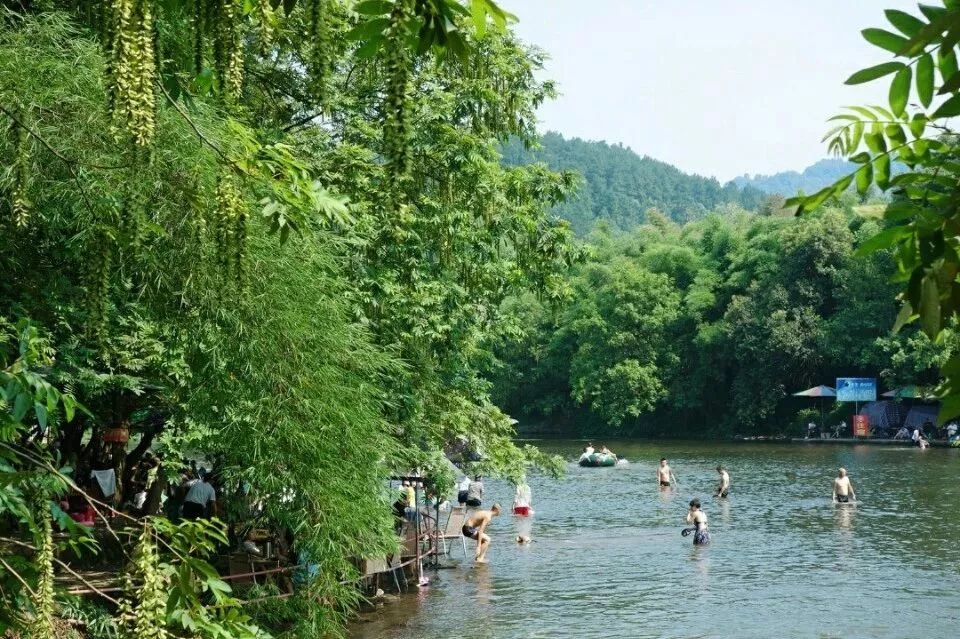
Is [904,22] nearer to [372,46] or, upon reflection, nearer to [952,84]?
[952,84]

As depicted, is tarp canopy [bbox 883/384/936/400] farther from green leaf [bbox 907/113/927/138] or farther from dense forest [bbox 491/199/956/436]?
green leaf [bbox 907/113/927/138]

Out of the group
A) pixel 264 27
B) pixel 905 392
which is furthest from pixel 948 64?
pixel 905 392

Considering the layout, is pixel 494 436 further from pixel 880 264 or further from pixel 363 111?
pixel 880 264

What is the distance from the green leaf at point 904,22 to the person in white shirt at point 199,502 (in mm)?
14252

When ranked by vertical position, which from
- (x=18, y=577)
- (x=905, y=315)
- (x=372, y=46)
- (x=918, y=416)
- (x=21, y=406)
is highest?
(x=372, y=46)

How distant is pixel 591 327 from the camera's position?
8119 centimetres

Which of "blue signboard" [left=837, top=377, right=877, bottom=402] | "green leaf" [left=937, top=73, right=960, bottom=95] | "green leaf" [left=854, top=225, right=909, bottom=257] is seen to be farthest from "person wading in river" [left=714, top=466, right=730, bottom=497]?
"green leaf" [left=937, top=73, right=960, bottom=95]

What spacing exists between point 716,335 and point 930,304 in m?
71.7

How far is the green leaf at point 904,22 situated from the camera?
2619mm

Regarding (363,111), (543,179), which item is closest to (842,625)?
(543,179)

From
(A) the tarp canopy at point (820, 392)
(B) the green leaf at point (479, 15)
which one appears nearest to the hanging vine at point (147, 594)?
(B) the green leaf at point (479, 15)

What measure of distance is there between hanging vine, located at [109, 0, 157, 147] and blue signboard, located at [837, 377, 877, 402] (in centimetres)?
6127

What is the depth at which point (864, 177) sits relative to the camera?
3.29 meters

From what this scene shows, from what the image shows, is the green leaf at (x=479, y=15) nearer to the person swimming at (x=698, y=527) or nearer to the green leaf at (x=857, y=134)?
the green leaf at (x=857, y=134)
